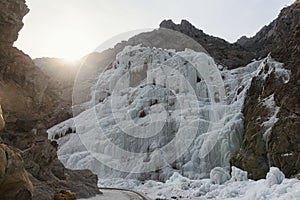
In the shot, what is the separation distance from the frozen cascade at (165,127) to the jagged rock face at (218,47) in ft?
27.7

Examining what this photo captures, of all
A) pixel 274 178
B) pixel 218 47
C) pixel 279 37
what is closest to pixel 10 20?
pixel 274 178

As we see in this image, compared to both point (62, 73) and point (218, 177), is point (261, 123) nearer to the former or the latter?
point (218, 177)

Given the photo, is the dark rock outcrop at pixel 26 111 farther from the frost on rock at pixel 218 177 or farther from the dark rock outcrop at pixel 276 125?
the dark rock outcrop at pixel 276 125

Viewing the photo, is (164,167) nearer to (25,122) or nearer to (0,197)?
(25,122)

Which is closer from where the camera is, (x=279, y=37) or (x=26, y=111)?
(x=26, y=111)

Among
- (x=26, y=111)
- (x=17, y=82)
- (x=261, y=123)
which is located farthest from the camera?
(x=261, y=123)

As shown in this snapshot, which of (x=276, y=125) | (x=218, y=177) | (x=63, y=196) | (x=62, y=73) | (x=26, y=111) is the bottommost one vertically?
(x=218, y=177)

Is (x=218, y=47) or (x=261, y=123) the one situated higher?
(x=218, y=47)

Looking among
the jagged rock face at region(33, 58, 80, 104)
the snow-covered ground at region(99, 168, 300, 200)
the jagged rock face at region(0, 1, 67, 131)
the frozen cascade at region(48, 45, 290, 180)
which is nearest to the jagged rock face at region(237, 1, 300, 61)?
the frozen cascade at region(48, 45, 290, 180)

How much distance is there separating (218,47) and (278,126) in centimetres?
4018

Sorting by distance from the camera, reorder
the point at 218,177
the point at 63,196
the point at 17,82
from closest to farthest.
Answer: the point at 63,196, the point at 17,82, the point at 218,177

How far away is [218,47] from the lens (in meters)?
57.4

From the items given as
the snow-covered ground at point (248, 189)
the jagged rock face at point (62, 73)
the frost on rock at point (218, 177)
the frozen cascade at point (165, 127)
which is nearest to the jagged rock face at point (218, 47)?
the frozen cascade at point (165, 127)

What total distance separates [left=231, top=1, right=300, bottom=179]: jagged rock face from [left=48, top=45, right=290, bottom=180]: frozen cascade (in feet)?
7.63
